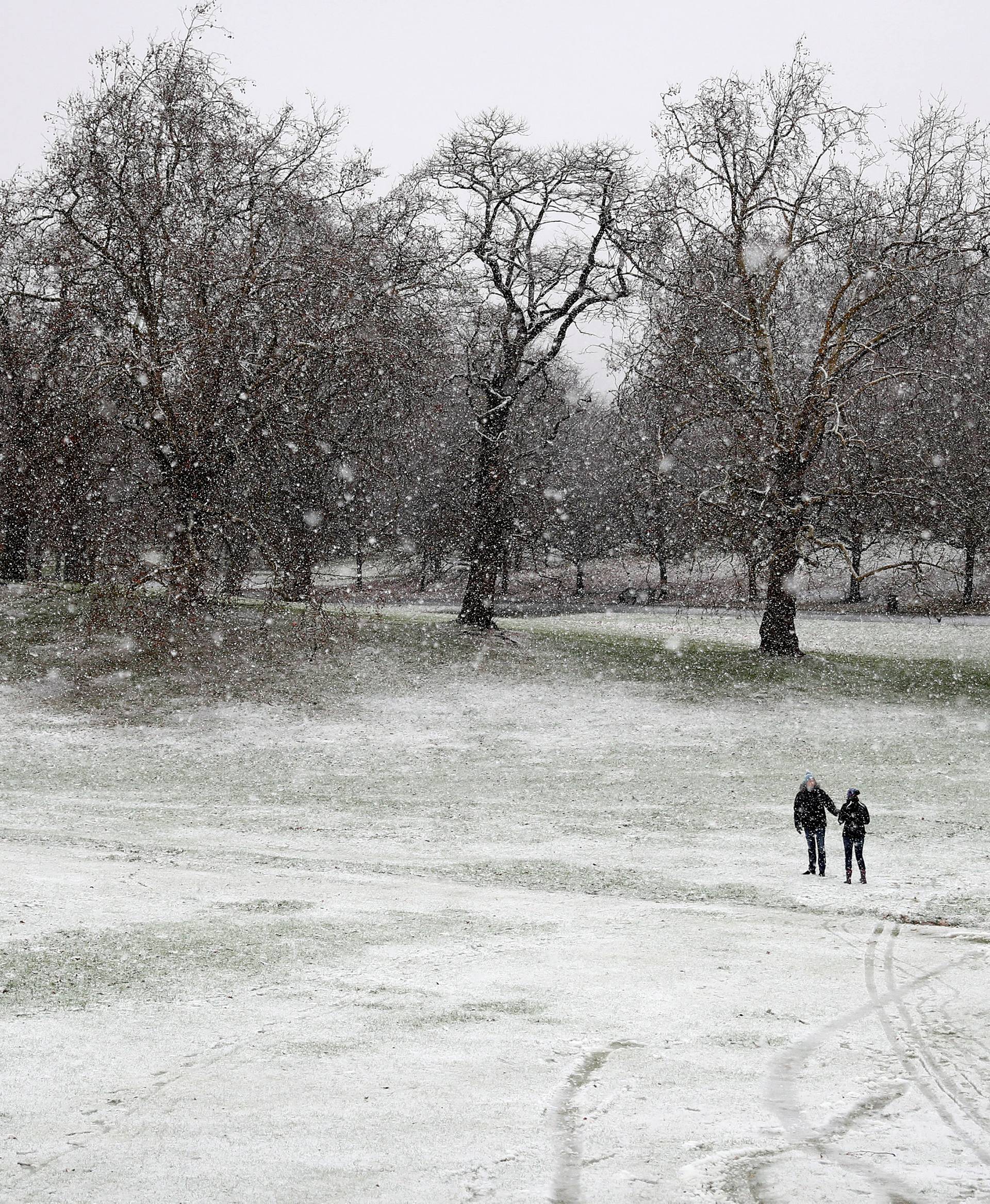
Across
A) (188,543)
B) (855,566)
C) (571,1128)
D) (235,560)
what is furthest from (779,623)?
(571,1128)

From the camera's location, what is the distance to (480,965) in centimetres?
969

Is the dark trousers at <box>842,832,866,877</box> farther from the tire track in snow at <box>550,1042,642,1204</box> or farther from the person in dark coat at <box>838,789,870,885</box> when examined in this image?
the tire track in snow at <box>550,1042,642,1204</box>

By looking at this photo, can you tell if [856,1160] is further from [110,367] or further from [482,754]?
[110,367]

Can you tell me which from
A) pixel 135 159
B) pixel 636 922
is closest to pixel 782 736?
pixel 636 922

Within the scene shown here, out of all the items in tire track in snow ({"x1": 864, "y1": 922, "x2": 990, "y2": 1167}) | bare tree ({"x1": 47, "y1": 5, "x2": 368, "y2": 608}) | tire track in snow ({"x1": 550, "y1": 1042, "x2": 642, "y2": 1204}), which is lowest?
tire track in snow ({"x1": 864, "y1": 922, "x2": 990, "y2": 1167})

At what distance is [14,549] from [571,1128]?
89.4 feet

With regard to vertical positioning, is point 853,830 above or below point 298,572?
below

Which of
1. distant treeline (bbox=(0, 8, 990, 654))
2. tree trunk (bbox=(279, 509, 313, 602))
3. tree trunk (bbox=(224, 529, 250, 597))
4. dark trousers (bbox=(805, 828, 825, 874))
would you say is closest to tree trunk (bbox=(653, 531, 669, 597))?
distant treeline (bbox=(0, 8, 990, 654))

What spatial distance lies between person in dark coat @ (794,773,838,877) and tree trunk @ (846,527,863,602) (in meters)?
13.2

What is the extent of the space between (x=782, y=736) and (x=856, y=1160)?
50.7ft

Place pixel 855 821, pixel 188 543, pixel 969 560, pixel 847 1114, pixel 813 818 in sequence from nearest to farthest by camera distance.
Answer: pixel 847 1114 → pixel 855 821 → pixel 813 818 → pixel 188 543 → pixel 969 560

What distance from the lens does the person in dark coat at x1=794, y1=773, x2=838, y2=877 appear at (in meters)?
13.0

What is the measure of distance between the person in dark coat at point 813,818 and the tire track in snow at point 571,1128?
5.66 meters

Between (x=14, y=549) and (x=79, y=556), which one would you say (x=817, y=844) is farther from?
(x=14, y=549)
